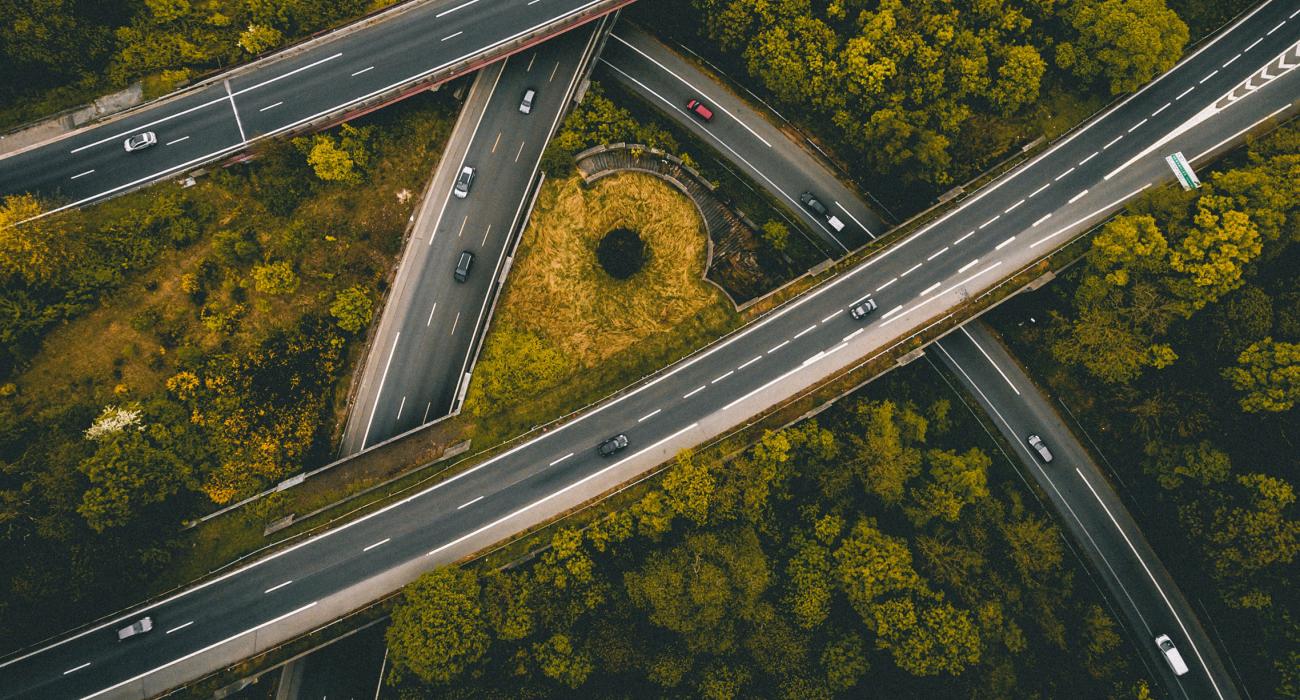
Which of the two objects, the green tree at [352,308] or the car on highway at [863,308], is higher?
the green tree at [352,308]

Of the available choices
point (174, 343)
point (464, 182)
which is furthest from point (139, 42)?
point (464, 182)

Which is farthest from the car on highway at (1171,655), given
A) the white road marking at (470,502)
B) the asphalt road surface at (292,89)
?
the asphalt road surface at (292,89)

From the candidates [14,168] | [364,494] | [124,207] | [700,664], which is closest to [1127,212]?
[700,664]

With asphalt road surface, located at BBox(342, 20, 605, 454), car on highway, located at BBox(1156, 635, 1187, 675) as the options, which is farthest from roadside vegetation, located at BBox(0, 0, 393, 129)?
car on highway, located at BBox(1156, 635, 1187, 675)

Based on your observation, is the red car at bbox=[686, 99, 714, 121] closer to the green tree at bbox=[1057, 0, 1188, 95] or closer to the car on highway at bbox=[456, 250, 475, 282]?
the car on highway at bbox=[456, 250, 475, 282]

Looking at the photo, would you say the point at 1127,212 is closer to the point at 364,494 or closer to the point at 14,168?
the point at 364,494

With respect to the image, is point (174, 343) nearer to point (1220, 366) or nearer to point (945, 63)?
point (945, 63)

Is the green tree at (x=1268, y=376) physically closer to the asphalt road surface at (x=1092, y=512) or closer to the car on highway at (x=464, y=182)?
the asphalt road surface at (x=1092, y=512)
